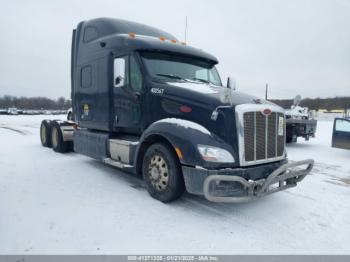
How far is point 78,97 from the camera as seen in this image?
7449 millimetres

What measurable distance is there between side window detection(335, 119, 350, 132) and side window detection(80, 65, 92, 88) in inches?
296

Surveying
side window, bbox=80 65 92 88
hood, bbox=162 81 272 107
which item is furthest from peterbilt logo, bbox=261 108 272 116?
side window, bbox=80 65 92 88

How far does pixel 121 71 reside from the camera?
209 inches

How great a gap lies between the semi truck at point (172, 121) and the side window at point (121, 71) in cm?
2

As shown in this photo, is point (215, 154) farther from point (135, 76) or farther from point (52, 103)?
point (52, 103)

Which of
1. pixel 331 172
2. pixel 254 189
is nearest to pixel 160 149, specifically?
pixel 254 189

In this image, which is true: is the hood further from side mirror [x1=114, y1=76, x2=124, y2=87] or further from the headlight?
side mirror [x1=114, y1=76, x2=124, y2=87]

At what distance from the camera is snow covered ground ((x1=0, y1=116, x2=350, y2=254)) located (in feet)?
10.7

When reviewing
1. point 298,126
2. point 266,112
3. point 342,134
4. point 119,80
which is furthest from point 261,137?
point 298,126

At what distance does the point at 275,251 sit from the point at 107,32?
17.5 ft

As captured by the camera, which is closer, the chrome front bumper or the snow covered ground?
the snow covered ground

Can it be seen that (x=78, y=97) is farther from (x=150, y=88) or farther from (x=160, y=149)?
(x=160, y=149)

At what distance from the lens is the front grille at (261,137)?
13.4ft

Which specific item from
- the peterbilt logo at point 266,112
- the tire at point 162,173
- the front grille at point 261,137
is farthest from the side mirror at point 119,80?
the peterbilt logo at point 266,112
